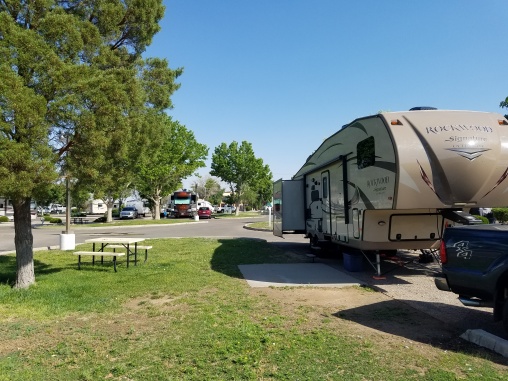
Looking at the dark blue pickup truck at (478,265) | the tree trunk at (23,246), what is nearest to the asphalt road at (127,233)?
the tree trunk at (23,246)

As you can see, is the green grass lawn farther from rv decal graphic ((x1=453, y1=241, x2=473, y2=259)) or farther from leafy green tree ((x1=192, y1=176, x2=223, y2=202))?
leafy green tree ((x1=192, y1=176, x2=223, y2=202))

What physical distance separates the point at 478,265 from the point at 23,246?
25.0 feet

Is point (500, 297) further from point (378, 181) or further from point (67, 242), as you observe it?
point (67, 242)

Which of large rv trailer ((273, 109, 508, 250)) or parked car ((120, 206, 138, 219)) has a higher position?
Answer: large rv trailer ((273, 109, 508, 250))

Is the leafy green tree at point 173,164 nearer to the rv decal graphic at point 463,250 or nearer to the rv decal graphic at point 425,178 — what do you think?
the rv decal graphic at point 425,178

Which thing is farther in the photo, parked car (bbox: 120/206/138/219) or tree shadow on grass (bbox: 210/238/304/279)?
parked car (bbox: 120/206/138/219)

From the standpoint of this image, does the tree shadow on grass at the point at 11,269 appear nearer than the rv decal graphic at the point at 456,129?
No

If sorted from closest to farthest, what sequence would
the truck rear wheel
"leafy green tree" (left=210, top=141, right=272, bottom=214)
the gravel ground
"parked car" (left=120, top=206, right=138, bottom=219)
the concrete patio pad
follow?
the truck rear wheel < the gravel ground < the concrete patio pad < "parked car" (left=120, top=206, right=138, bottom=219) < "leafy green tree" (left=210, top=141, right=272, bottom=214)

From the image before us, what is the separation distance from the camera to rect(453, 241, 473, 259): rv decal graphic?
4.94 m

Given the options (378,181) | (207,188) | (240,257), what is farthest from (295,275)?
(207,188)

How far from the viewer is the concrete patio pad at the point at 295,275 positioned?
8.33m

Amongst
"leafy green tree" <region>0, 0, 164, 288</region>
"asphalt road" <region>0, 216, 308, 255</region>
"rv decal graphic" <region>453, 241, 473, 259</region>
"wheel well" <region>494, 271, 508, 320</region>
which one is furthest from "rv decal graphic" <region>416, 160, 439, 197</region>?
"asphalt road" <region>0, 216, 308, 255</region>

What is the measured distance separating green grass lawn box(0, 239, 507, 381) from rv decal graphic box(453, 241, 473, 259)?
1.08m

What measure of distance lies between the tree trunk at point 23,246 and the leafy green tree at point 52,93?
0.02 meters
